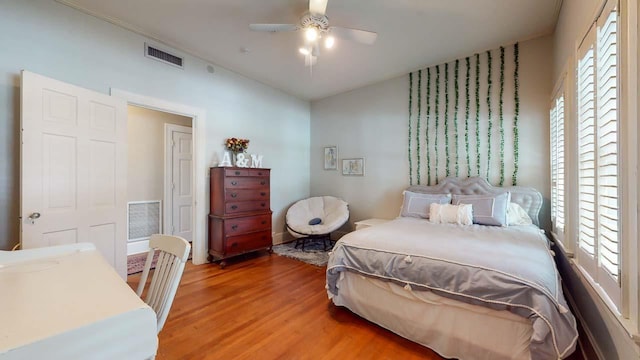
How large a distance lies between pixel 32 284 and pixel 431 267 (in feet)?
6.73

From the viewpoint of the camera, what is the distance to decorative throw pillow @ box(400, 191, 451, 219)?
10.7 feet

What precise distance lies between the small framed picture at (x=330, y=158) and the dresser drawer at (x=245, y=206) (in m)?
1.49

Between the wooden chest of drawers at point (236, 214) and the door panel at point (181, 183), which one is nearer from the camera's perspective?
the wooden chest of drawers at point (236, 214)

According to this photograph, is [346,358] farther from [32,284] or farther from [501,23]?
[501,23]

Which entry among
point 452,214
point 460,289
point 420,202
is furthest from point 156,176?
point 460,289

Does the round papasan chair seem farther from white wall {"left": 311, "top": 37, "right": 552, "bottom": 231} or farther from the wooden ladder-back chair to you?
the wooden ladder-back chair

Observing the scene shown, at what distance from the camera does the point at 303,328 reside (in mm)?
2104

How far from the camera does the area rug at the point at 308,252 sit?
3.77 meters

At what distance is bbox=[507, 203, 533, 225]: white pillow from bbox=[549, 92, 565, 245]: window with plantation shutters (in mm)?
237

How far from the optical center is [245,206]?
3809 mm

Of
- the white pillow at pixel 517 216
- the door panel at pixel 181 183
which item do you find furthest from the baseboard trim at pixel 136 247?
the white pillow at pixel 517 216

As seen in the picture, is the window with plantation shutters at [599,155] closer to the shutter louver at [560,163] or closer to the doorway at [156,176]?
the shutter louver at [560,163]

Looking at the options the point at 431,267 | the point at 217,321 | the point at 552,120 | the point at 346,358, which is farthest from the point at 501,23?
the point at 217,321

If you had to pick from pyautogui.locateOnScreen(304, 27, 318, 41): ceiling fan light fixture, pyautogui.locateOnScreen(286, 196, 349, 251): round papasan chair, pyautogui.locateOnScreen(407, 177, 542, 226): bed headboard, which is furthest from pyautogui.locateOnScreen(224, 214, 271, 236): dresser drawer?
pyautogui.locateOnScreen(304, 27, 318, 41): ceiling fan light fixture
